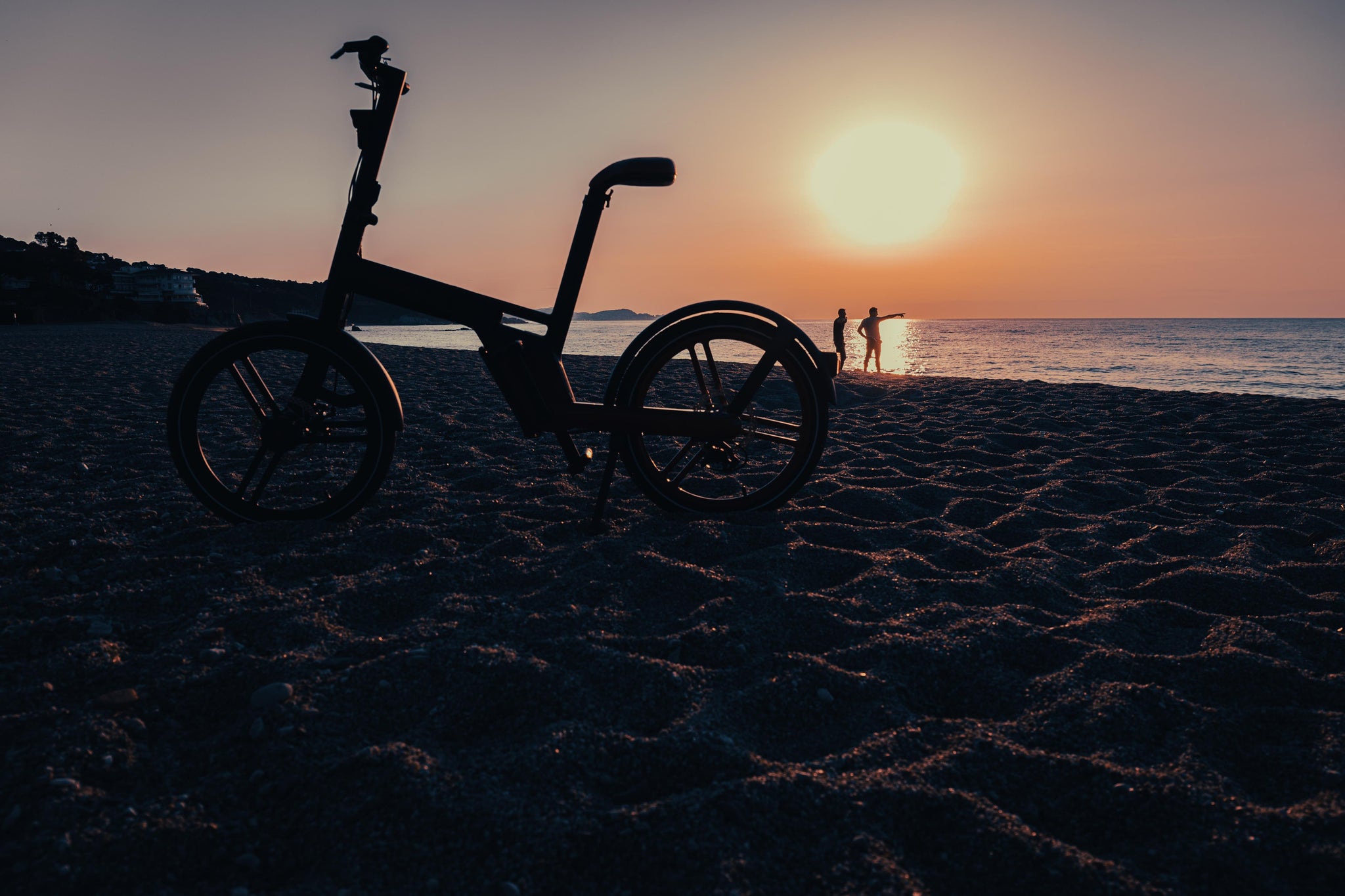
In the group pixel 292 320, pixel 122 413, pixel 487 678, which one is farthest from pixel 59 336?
pixel 487 678

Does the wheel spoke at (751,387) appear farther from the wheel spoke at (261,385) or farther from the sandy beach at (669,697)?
the wheel spoke at (261,385)

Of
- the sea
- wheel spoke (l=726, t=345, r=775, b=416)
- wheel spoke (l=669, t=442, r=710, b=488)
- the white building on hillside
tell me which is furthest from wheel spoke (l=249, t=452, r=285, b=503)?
the white building on hillside

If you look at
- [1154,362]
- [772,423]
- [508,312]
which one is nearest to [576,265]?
[508,312]

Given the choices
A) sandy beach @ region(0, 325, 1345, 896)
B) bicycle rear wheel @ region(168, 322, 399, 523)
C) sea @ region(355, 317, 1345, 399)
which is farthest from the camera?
sea @ region(355, 317, 1345, 399)

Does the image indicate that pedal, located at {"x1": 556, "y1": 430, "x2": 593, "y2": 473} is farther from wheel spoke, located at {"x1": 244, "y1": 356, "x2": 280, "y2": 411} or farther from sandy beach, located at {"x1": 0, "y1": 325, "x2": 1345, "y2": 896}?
wheel spoke, located at {"x1": 244, "y1": 356, "x2": 280, "y2": 411}

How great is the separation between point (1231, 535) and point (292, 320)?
4647mm

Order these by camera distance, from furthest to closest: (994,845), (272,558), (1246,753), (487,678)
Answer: (272,558), (487,678), (1246,753), (994,845)

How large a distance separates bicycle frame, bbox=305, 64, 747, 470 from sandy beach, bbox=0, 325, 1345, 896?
54 cm

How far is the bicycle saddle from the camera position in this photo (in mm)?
3168

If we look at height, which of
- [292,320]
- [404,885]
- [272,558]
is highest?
[292,320]

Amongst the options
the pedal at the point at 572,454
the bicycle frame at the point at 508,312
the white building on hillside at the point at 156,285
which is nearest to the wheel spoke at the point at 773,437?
the bicycle frame at the point at 508,312

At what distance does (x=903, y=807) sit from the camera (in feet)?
4.90

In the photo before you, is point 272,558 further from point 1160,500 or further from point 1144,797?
point 1160,500

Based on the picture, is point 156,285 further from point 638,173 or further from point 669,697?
point 669,697
